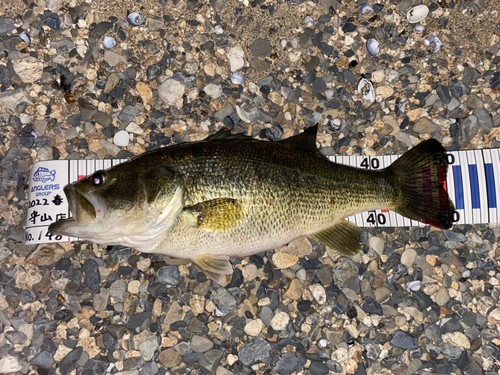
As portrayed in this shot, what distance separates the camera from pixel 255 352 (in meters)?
3.04

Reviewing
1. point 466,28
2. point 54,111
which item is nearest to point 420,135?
point 466,28

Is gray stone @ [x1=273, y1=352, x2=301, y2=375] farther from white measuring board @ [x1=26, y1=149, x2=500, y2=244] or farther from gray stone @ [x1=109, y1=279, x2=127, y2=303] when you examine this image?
gray stone @ [x1=109, y1=279, x2=127, y2=303]

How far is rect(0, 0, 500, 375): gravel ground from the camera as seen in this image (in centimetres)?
306

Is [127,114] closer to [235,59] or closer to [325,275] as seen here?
[235,59]

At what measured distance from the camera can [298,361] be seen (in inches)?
120

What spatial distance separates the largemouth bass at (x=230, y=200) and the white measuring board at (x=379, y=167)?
1.00 feet

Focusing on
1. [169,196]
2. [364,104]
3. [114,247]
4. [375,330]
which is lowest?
[375,330]

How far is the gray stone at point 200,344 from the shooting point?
9.95 feet

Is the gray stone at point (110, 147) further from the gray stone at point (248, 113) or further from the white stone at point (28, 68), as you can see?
the gray stone at point (248, 113)

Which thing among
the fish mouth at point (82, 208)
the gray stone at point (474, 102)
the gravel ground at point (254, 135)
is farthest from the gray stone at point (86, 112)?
the gray stone at point (474, 102)

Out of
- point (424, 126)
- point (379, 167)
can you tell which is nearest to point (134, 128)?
point (379, 167)

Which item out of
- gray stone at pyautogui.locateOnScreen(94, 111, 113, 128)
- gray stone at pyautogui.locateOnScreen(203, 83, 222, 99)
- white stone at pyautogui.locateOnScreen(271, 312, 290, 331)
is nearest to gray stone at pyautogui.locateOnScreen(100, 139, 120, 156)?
gray stone at pyautogui.locateOnScreen(94, 111, 113, 128)

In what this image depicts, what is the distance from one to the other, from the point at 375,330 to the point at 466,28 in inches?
116

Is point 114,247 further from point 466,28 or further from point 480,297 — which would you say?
point 466,28
